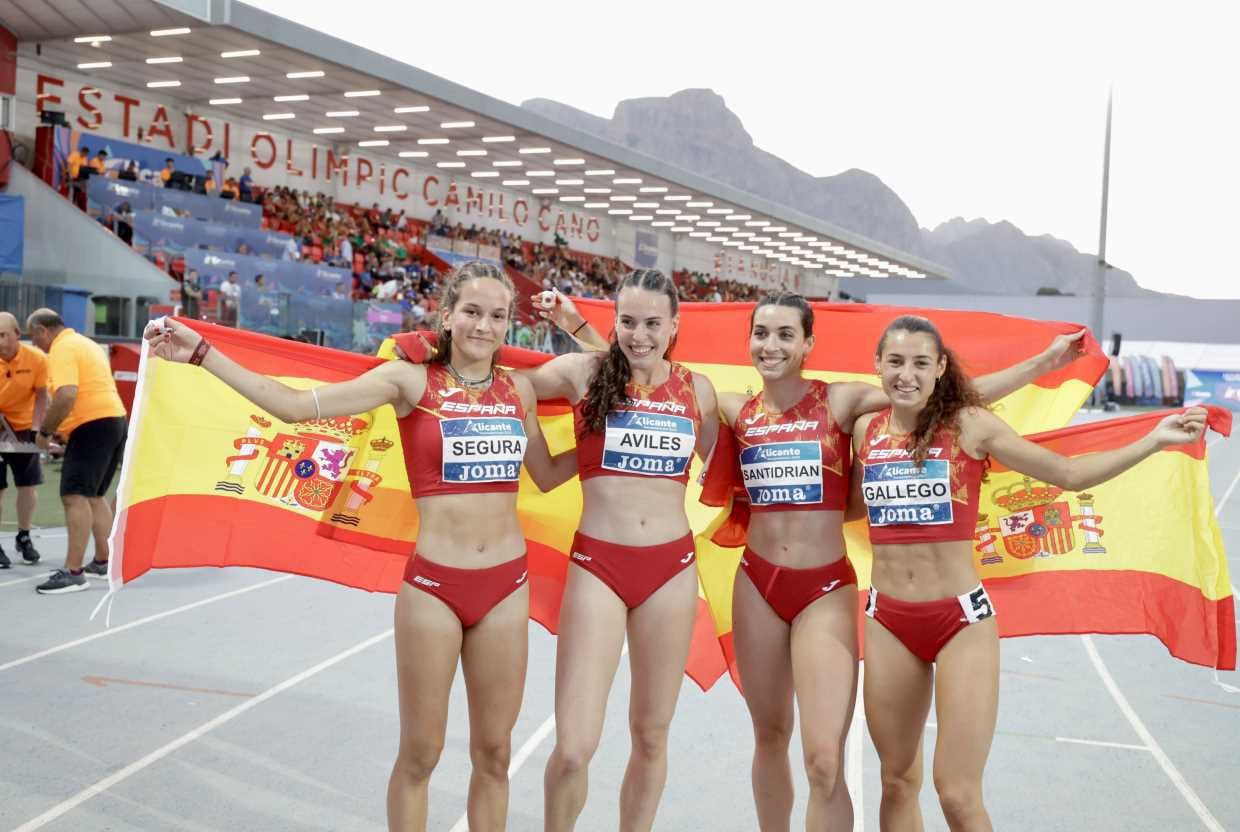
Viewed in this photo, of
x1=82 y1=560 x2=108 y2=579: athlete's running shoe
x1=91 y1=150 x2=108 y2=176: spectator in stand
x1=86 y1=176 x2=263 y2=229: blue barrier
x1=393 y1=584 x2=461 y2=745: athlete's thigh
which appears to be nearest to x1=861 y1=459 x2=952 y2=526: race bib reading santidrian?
x1=393 y1=584 x2=461 y2=745: athlete's thigh

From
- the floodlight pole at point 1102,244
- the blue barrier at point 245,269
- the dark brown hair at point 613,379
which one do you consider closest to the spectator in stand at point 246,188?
the blue barrier at point 245,269

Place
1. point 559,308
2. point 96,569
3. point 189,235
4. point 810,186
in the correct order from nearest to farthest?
point 559,308 → point 96,569 → point 189,235 → point 810,186

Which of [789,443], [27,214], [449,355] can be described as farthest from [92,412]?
[27,214]

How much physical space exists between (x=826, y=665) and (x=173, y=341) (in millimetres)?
2376

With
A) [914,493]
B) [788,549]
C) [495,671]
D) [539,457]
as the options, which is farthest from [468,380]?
[914,493]

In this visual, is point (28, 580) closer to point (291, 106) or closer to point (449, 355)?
point (449, 355)

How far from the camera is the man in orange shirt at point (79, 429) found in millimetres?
8344

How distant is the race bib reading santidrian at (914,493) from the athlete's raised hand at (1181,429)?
0.71 m

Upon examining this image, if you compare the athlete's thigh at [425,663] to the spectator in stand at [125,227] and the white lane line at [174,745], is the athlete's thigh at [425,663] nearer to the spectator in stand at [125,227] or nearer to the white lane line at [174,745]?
the white lane line at [174,745]

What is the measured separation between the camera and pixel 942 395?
12.9ft

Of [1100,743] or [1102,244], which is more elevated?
[1102,244]

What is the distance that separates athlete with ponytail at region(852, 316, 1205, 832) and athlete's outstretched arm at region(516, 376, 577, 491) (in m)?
1.11

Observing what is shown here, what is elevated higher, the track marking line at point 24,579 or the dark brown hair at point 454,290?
the dark brown hair at point 454,290

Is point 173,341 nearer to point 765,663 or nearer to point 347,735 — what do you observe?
point 765,663
